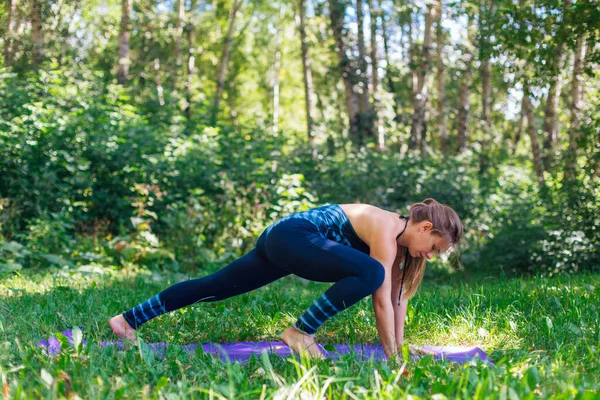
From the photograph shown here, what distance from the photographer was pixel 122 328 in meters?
4.08

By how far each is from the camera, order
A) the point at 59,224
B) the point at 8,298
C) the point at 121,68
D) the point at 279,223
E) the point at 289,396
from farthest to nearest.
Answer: the point at 121,68, the point at 59,224, the point at 8,298, the point at 279,223, the point at 289,396

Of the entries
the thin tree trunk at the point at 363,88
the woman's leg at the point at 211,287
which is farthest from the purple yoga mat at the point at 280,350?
the thin tree trunk at the point at 363,88

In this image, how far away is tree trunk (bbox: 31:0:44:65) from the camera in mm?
12961

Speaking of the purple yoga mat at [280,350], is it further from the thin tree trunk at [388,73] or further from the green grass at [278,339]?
the thin tree trunk at [388,73]

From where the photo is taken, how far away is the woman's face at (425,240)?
3.89m

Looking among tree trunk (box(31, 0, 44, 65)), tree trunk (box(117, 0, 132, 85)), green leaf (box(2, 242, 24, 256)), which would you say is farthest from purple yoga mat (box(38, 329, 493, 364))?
tree trunk (box(117, 0, 132, 85))

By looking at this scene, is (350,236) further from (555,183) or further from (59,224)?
(555,183)

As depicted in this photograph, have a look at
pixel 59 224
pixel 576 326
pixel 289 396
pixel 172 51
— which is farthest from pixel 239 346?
pixel 172 51

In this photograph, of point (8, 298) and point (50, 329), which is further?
point (8, 298)

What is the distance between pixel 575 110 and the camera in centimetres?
1199

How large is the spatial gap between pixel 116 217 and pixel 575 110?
27.4 feet

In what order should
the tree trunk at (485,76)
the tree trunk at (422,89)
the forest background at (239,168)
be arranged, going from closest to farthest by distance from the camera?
1. the forest background at (239,168)
2. the tree trunk at (485,76)
3. the tree trunk at (422,89)

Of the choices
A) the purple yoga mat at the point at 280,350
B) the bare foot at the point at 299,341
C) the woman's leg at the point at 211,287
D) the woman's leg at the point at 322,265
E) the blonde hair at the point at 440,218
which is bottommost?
the purple yoga mat at the point at 280,350

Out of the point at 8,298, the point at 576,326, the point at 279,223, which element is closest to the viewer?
the point at 279,223
